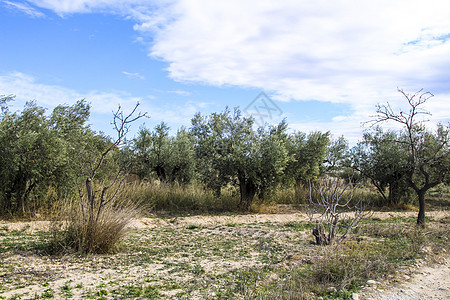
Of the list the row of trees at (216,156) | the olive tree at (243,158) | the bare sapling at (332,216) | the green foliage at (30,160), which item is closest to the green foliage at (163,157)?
the row of trees at (216,156)

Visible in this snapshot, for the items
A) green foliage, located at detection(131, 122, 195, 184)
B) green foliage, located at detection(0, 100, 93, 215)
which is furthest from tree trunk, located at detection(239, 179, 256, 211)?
green foliage, located at detection(0, 100, 93, 215)

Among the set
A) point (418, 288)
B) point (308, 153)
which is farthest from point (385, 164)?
point (418, 288)

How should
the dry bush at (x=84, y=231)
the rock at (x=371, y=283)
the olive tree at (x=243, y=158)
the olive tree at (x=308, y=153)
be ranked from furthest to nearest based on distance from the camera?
the olive tree at (x=308, y=153) < the olive tree at (x=243, y=158) < the dry bush at (x=84, y=231) < the rock at (x=371, y=283)

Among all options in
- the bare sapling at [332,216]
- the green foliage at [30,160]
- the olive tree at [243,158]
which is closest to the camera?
the bare sapling at [332,216]

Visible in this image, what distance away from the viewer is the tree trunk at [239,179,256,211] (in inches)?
563

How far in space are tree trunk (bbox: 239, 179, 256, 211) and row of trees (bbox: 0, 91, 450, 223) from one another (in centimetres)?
4

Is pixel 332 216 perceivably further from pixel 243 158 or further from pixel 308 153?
pixel 308 153

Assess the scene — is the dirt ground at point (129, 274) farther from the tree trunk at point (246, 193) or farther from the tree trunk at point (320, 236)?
the tree trunk at point (246, 193)

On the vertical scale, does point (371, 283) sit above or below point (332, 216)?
below

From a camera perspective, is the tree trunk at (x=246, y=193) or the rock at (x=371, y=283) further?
the tree trunk at (x=246, y=193)

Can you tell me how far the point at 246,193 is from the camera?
14625mm

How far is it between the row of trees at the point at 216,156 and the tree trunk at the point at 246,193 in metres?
0.04

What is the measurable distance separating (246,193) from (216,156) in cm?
203

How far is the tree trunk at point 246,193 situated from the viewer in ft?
46.9
